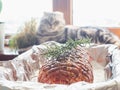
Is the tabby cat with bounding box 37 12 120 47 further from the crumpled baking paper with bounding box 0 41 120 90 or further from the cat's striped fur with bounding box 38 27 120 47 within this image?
the crumpled baking paper with bounding box 0 41 120 90

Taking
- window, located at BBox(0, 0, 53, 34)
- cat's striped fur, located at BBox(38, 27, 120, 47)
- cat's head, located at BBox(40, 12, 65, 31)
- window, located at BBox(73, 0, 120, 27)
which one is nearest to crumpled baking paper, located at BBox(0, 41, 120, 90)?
cat's striped fur, located at BBox(38, 27, 120, 47)

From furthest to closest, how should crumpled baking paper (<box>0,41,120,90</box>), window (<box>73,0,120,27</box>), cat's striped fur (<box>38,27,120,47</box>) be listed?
1. window (<box>73,0,120,27</box>)
2. cat's striped fur (<box>38,27,120,47</box>)
3. crumpled baking paper (<box>0,41,120,90</box>)

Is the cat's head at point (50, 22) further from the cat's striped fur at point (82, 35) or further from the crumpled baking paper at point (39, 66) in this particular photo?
the crumpled baking paper at point (39, 66)

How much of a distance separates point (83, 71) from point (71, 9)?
0.93 m

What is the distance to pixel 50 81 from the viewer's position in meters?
0.78

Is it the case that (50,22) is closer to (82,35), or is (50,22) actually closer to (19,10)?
(82,35)

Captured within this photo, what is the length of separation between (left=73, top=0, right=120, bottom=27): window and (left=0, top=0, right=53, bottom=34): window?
0.19 m

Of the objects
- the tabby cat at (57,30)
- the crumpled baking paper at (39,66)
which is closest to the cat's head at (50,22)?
the tabby cat at (57,30)

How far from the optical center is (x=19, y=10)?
172 cm

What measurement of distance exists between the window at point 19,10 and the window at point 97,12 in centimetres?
19

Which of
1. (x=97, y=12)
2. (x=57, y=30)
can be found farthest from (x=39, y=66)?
(x=97, y=12)

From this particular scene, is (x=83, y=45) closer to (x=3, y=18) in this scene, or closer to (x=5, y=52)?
(x=5, y=52)

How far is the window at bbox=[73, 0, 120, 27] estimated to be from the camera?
1646 millimetres

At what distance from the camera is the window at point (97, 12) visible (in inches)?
64.8
